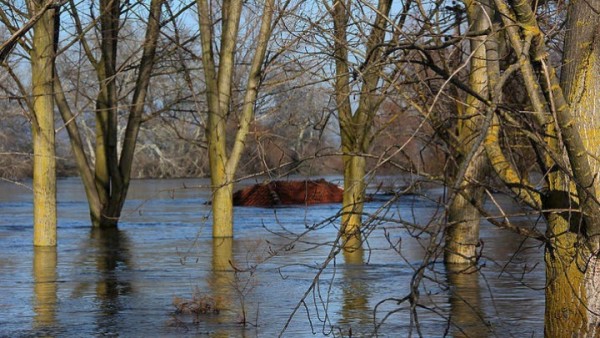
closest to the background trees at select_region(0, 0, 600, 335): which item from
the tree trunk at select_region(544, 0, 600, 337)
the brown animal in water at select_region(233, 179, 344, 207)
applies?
the tree trunk at select_region(544, 0, 600, 337)

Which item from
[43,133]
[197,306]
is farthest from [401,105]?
[197,306]

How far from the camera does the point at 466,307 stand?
40.7ft

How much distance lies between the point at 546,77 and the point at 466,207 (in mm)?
9144

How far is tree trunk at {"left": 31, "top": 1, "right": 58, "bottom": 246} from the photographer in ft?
65.9

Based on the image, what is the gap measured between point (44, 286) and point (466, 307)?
18.8 feet

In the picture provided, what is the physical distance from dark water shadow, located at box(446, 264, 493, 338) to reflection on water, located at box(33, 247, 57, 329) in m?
4.06

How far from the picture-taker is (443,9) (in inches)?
589


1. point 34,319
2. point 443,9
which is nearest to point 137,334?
point 34,319

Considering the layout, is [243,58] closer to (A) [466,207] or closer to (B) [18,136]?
(A) [466,207]

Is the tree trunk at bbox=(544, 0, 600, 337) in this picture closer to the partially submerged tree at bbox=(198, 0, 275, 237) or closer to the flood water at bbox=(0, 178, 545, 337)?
the flood water at bbox=(0, 178, 545, 337)

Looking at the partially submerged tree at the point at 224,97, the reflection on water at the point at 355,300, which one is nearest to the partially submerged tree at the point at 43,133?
the partially submerged tree at the point at 224,97

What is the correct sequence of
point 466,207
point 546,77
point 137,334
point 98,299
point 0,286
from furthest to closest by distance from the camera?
point 466,207 < point 0,286 < point 98,299 < point 137,334 < point 546,77

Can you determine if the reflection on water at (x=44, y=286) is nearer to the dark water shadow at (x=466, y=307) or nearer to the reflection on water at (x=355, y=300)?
the reflection on water at (x=355, y=300)

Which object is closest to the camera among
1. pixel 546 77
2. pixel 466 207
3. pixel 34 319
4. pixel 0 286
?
pixel 546 77
